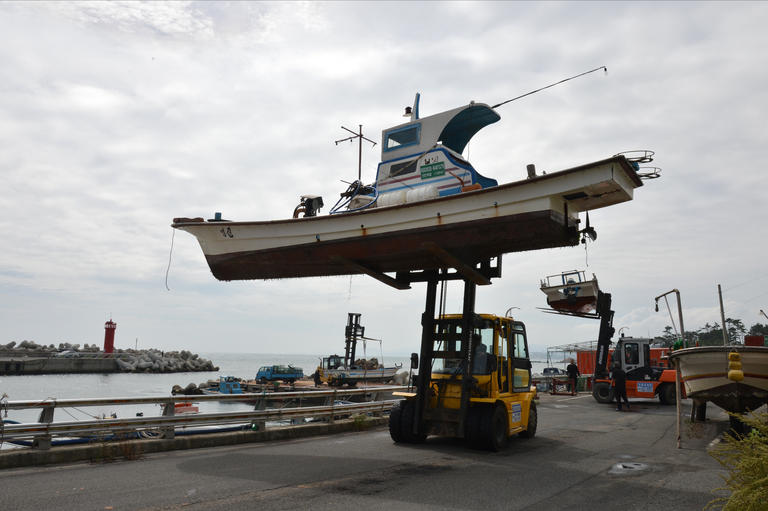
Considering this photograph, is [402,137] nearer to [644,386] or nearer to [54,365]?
[644,386]

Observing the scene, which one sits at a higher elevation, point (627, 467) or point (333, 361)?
point (333, 361)

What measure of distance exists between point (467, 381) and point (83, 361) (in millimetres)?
76450

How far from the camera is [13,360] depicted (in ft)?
212

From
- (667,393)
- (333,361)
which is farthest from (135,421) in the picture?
(333,361)

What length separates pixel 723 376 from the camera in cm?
1004

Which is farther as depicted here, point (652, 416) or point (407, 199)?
point (652, 416)

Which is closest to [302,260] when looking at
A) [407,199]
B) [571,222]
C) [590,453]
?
[407,199]

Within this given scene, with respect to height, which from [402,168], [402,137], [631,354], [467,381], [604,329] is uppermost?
[402,137]

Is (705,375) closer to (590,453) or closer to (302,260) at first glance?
(590,453)

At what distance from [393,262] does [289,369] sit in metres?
32.8

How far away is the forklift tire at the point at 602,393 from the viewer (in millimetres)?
20033

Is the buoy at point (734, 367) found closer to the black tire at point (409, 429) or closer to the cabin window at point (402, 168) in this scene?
the black tire at point (409, 429)

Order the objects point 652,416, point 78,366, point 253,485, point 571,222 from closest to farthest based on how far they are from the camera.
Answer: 1. point 253,485
2. point 571,222
3. point 652,416
4. point 78,366

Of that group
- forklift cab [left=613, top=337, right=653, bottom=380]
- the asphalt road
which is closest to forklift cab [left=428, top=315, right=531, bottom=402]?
the asphalt road
